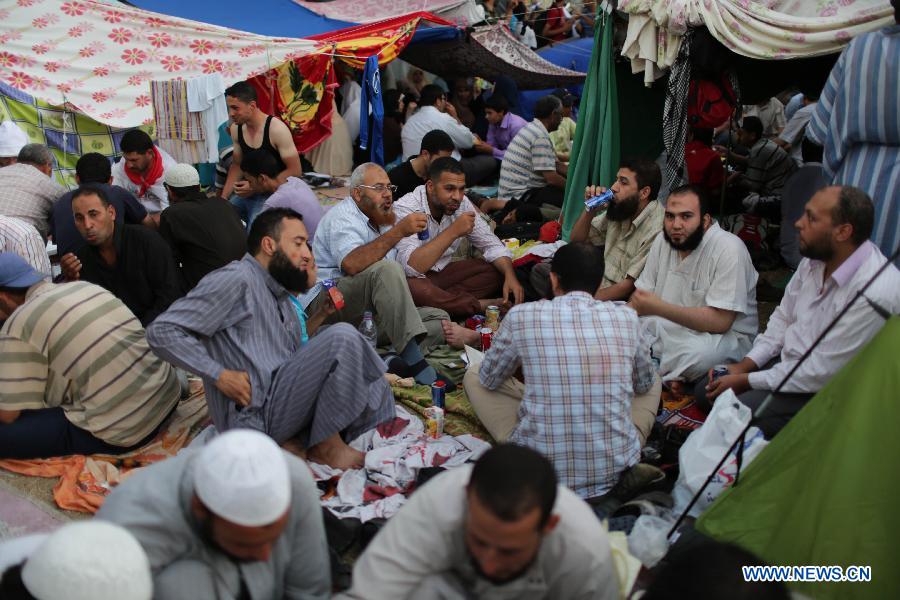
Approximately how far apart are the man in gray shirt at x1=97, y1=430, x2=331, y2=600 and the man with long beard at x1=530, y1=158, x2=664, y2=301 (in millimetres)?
3374

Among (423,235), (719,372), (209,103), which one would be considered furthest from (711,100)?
(209,103)

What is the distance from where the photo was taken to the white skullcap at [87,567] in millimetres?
1830

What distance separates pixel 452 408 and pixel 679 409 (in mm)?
1257

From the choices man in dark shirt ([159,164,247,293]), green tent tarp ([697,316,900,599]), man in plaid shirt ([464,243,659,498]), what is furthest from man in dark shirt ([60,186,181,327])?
green tent tarp ([697,316,900,599])

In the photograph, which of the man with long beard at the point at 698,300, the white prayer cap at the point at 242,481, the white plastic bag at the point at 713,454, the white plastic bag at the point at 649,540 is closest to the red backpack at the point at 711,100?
the man with long beard at the point at 698,300

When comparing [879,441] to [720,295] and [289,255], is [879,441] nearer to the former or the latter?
[720,295]

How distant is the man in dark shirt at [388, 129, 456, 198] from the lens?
6594 millimetres

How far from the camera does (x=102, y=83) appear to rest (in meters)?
8.11

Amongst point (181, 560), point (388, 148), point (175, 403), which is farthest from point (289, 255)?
point (388, 148)

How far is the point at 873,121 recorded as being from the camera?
442 cm

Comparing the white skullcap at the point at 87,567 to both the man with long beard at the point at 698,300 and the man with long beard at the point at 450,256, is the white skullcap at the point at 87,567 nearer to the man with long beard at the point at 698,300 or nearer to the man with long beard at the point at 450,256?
the man with long beard at the point at 698,300

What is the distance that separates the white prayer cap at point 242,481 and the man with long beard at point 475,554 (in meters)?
0.33

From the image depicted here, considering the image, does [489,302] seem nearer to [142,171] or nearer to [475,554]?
[142,171]

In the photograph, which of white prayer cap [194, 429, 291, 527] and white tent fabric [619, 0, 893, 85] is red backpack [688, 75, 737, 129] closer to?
white tent fabric [619, 0, 893, 85]
